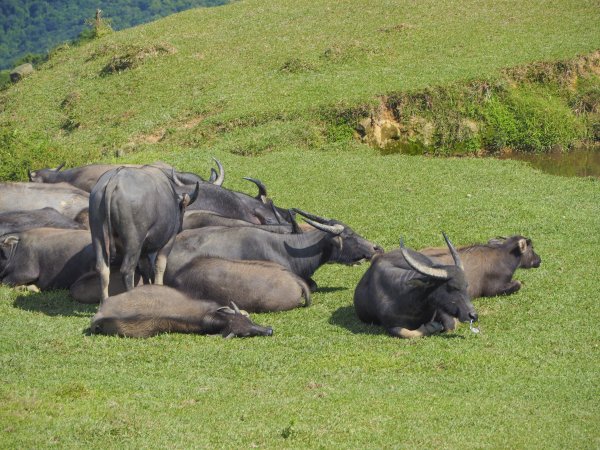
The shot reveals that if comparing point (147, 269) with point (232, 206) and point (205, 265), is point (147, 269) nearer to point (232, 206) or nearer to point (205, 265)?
point (205, 265)

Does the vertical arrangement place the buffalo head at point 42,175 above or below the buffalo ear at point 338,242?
below

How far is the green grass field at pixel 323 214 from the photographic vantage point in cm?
784

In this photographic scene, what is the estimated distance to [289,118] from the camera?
2459 centimetres

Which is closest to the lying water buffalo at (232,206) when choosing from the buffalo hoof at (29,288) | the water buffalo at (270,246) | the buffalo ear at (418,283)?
the water buffalo at (270,246)

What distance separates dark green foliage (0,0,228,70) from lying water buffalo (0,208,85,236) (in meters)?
98.1

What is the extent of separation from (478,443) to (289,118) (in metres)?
17.9

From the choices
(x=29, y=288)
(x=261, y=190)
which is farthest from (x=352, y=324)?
(x=261, y=190)

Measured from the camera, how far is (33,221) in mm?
13953

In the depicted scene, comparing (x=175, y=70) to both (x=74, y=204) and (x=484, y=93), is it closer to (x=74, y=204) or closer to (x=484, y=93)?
(x=484, y=93)

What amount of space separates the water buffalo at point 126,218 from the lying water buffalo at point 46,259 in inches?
52.4

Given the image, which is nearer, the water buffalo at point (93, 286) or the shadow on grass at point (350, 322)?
the shadow on grass at point (350, 322)

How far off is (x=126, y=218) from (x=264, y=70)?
18.3 meters

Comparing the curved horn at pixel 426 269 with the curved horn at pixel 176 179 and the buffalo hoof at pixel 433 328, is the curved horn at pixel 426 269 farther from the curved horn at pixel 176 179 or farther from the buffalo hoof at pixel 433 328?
the curved horn at pixel 176 179

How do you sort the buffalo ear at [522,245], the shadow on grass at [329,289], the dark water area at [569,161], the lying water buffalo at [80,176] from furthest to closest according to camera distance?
the dark water area at [569,161]
the lying water buffalo at [80,176]
the shadow on grass at [329,289]
the buffalo ear at [522,245]
